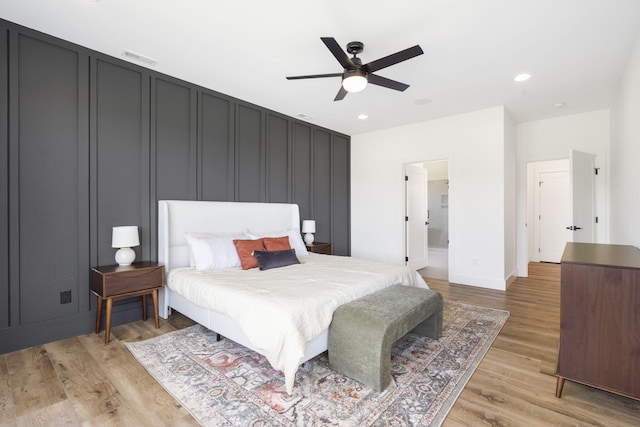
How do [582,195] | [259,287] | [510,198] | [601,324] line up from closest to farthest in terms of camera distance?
[601,324]
[259,287]
[582,195]
[510,198]

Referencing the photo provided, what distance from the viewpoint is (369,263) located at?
351cm

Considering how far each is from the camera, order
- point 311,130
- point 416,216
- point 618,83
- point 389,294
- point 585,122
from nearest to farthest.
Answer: point 389,294
point 618,83
point 585,122
point 311,130
point 416,216

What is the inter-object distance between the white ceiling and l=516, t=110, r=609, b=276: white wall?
0.84 meters

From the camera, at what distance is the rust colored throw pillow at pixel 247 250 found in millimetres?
Result: 3369

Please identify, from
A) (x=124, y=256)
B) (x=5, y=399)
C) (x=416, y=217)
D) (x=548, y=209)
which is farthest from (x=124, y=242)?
(x=548, y=209)

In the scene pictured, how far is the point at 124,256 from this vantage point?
3.00 m

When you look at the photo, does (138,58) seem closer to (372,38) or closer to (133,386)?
(372,38)

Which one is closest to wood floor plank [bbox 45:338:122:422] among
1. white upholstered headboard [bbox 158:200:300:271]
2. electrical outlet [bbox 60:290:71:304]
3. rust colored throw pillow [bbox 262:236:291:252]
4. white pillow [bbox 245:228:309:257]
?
electrical outlet [bbox 60:290:71:304]

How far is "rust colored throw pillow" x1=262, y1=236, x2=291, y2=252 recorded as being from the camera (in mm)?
3705

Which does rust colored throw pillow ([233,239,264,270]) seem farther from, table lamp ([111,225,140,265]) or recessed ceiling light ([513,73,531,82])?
recessed ceiling light ([513,73,531,82])

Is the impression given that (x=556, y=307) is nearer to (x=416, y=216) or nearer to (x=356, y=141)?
(x=416, y=216)

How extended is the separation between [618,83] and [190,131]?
5.22 meters

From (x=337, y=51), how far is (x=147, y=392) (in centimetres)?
277

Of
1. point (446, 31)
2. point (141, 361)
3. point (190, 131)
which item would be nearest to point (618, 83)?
point (446, 31)
